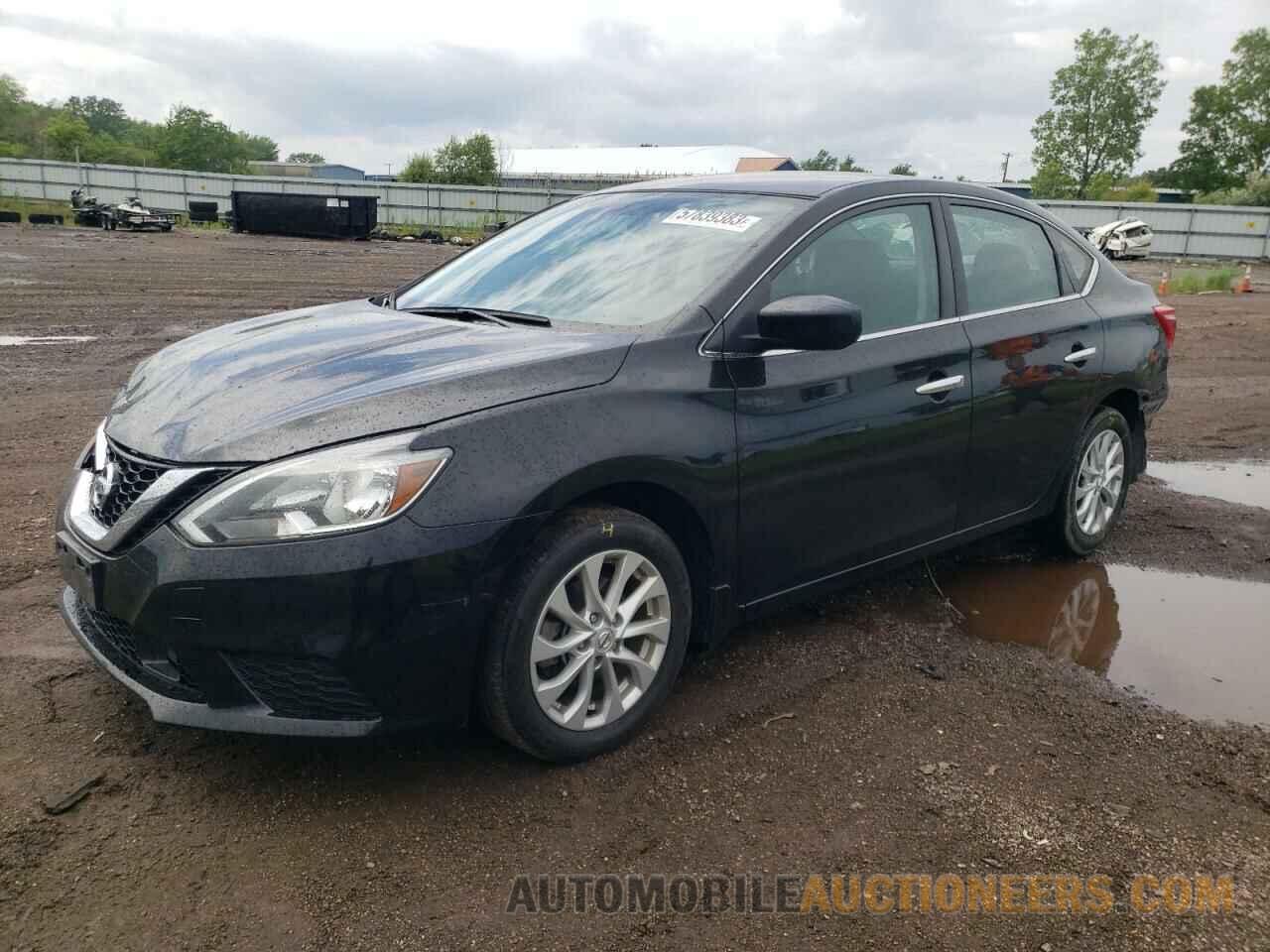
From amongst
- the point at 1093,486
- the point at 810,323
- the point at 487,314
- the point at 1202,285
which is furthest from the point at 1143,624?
the point at 1202,285

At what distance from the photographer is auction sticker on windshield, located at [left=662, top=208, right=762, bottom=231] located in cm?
357

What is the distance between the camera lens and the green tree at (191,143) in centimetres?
9188

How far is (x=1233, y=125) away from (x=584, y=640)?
82094 mm

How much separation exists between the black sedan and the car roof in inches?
0.9

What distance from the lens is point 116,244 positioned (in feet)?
88.4

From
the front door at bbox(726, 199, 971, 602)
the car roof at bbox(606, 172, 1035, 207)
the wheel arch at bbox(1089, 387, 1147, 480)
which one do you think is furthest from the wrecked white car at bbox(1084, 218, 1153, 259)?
the front door at bbox(726, 199, 971, 602)

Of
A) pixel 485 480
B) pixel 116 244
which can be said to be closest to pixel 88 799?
pixel 485 480

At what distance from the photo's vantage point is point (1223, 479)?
6.57 m

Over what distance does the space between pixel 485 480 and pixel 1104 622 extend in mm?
2941

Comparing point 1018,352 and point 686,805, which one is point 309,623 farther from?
point 1018,352

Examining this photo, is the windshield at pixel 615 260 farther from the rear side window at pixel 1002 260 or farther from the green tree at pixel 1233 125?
the green tree at pixel 1233 125

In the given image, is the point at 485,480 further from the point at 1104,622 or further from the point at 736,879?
the point at 1104,622

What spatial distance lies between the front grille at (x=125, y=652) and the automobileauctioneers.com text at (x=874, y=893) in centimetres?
99

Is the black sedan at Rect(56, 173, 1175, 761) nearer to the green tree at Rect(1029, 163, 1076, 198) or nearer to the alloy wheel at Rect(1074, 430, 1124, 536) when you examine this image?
the alloy wheel at Rect(1074, 430, 1124, 536)
